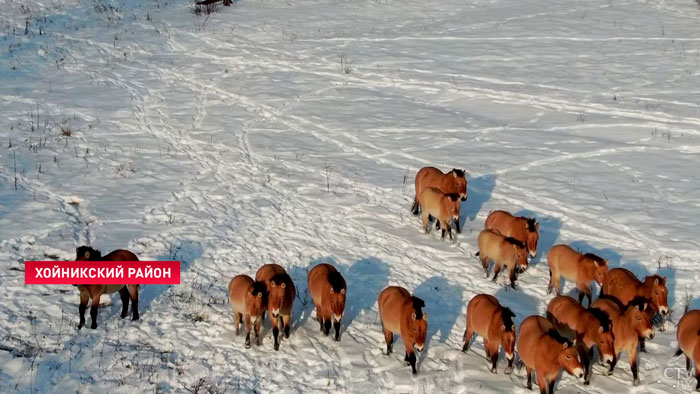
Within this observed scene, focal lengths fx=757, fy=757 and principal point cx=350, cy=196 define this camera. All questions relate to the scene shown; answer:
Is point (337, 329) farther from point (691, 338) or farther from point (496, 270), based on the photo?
point (691, 338)

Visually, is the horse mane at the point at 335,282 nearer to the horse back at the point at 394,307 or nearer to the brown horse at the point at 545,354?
the horse back at the point at 394,307

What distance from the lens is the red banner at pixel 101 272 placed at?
11.3m

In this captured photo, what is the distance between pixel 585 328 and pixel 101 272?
23.3ft

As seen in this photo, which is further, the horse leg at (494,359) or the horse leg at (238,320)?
the horse leg at (238,320)

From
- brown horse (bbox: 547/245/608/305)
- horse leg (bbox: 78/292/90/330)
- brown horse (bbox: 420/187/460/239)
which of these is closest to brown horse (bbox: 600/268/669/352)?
brown horse (bbox: 547/245/608/305)

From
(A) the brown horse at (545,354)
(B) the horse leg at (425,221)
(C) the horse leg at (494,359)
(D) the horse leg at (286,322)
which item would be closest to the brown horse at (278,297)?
(D) the horse leg at (286,322)

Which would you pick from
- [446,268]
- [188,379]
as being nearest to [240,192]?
[446,268]

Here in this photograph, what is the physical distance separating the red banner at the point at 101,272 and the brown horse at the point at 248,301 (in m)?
1.66

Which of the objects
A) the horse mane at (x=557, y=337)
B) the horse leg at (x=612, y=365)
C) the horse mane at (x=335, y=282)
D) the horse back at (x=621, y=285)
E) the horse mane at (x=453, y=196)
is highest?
the horse mane at (x=453, y=196)

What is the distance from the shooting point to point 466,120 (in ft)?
71.2

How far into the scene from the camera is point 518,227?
13.8 meters

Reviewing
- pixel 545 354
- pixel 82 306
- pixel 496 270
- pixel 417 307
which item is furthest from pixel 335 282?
pixel 82 306

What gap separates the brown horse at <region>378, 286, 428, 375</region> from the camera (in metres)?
10.6

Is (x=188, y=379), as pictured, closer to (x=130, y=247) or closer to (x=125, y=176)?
(x=130, y=247)
